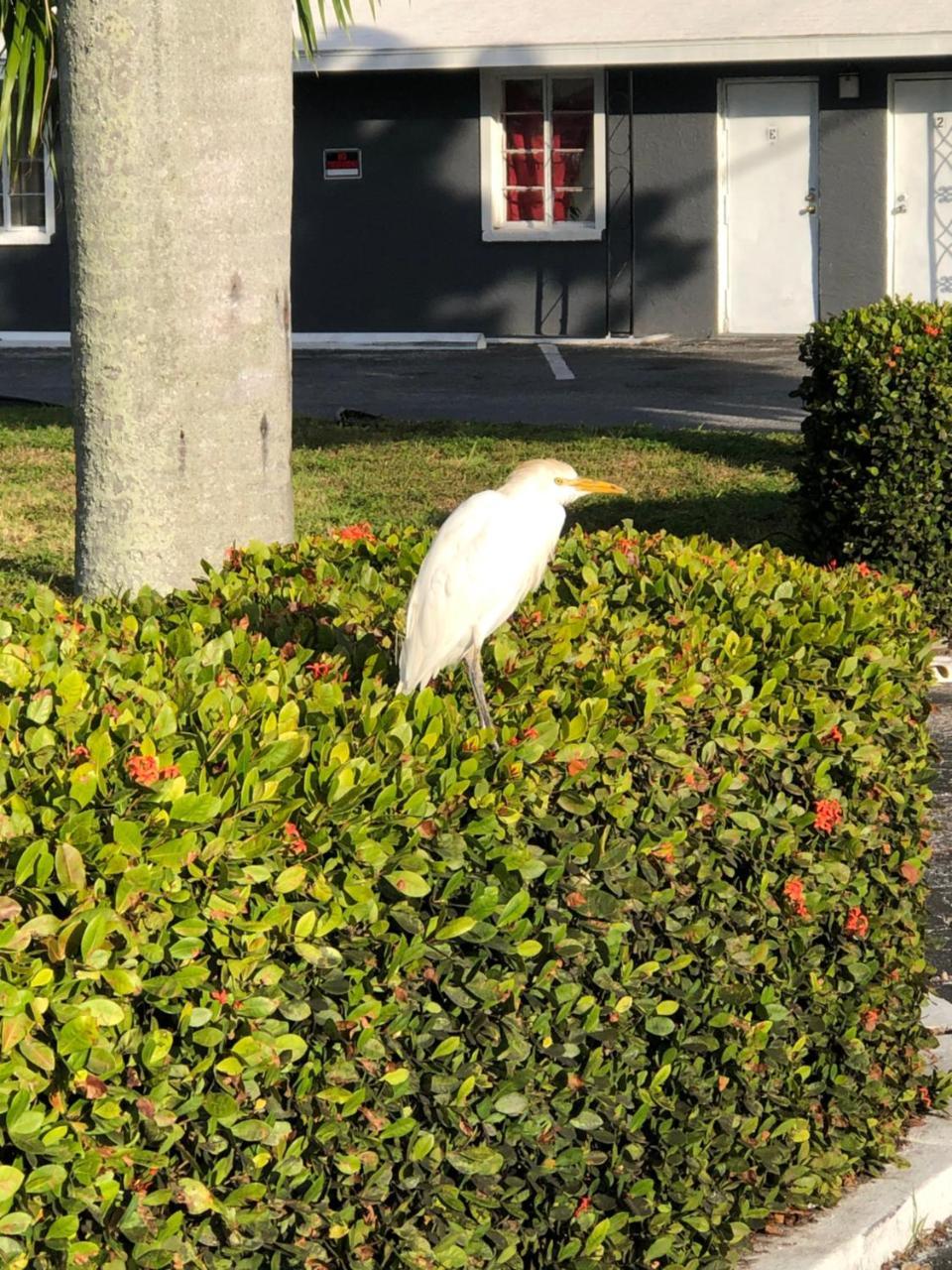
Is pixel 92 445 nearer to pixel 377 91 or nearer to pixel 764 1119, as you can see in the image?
pixel 764 1119

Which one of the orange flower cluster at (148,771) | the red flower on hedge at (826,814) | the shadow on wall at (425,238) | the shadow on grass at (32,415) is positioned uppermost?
the shadow on wall at (425,238)

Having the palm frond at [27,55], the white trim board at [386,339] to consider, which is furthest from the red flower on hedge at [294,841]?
the white trim board at [386,339]

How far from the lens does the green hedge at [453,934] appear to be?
275cm

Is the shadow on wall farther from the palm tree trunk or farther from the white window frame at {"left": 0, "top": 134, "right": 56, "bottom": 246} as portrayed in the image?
the palm tree trunk

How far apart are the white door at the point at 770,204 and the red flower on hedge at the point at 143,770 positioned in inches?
774

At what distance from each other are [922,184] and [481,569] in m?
19.5

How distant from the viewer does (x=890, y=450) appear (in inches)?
349

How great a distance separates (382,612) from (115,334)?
164cm

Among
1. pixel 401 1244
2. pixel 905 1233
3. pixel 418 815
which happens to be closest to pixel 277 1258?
pixel 401 1244

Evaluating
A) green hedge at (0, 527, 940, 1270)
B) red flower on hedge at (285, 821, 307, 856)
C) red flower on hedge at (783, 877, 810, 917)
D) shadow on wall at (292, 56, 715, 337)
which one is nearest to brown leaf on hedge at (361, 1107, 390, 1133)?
green hedge at (0, 527, 940, 1270)

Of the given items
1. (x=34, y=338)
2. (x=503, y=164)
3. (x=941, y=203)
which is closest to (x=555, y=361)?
(x=503, y=164)

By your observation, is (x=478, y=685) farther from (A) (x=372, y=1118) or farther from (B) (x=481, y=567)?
(A) (x=372, y=1118)

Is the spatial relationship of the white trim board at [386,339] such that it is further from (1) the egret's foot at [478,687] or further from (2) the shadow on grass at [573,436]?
(1) the egret's foot at [478,687]

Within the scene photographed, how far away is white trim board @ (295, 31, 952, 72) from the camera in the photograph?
20625 mm
